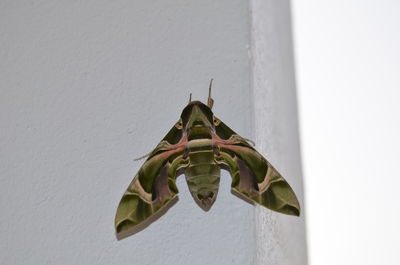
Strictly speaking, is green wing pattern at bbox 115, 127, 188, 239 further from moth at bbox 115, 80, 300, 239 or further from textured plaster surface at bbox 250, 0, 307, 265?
textured plaster surface at bbox 250, 0, 307, 265

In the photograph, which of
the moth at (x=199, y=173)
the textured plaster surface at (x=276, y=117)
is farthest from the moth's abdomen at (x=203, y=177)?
the textured plaster surface at (x=276, y=117)

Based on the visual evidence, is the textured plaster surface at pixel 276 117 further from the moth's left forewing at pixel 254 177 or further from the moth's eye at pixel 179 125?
the moth's eye at pixel 179 125

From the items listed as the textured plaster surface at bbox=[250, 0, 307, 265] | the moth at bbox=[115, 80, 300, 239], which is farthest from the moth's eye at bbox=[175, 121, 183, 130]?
the textured plaster surface at bbox=[250, 0, 307, 265]

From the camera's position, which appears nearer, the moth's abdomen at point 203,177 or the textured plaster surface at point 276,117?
the moth's abdomen at point 203,177

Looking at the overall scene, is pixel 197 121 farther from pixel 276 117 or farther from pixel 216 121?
pixel 276 117

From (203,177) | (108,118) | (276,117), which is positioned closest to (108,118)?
(108,118)

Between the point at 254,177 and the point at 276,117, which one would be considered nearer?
the point at 254,177
